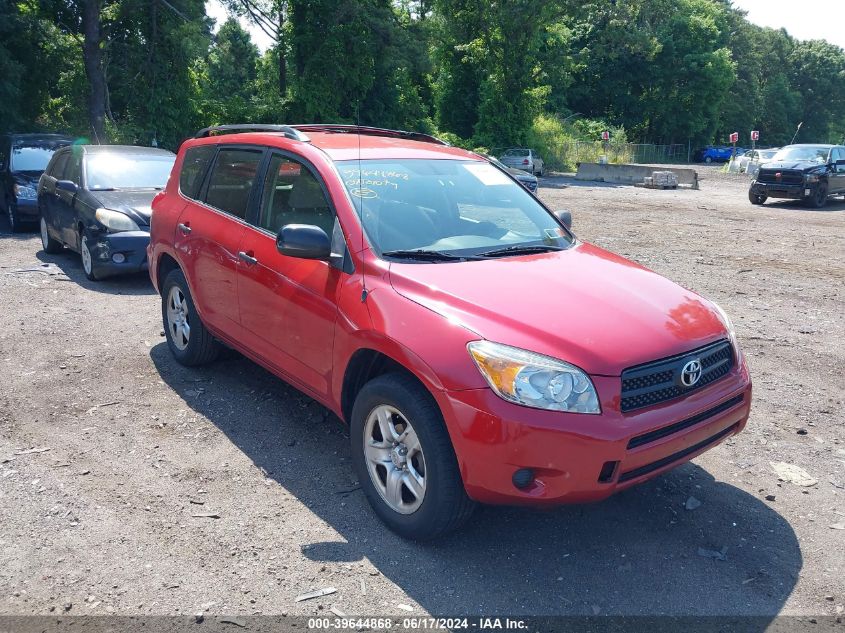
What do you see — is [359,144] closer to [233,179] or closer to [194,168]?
[233,179]

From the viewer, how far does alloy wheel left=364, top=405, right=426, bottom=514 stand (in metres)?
3.50

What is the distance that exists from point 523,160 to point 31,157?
27.0m

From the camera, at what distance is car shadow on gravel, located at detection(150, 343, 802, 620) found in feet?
10.6

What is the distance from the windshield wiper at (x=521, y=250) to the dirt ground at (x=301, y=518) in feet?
4.70

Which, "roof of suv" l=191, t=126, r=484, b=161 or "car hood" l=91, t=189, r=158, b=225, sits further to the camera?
"car hood" l=91, t=189, r=158, b=225

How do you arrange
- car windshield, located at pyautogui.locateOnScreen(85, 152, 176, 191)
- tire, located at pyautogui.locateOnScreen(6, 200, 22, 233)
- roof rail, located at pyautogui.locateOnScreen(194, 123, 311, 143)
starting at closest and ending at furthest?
1. roof rail, located at pyautogui.locateOnScreen(194, 123, 311, 143)
2. car windshield, located at pyautogui.locateOnScreen(85, 152, 176, 191)
3. tire, located at pyautogui.locateOnScreen(6, 200, 22, 233)

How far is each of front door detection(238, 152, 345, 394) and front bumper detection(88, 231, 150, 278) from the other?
15.0 feet

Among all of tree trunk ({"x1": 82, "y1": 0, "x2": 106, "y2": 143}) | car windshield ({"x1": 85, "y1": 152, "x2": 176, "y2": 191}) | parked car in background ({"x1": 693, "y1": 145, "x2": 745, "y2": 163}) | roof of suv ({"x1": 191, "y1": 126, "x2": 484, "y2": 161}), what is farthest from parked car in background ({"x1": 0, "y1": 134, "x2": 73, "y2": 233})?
parked car in background ({"x1": 693, "y1": 145, "x2": 745, "y2": 163})

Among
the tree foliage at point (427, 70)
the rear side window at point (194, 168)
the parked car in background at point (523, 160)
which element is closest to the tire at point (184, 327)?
the rear side window at point (194, 168)

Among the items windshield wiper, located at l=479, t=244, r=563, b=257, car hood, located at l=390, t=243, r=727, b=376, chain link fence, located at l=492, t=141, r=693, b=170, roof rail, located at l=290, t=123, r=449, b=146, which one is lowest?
car hood, located at l=390, t=243, r=727, b=376

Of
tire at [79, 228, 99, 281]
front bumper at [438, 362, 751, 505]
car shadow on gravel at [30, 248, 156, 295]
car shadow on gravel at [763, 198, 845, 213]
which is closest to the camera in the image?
front bumper at [438, 362, 751, 505]

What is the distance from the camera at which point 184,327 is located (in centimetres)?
590

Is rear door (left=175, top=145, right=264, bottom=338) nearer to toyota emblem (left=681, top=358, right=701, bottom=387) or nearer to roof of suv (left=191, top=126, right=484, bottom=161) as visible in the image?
roof of suv (left=191, top=126, right=484, bottom=161)

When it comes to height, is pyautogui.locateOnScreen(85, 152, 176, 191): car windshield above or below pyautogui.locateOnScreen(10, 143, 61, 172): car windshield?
below
